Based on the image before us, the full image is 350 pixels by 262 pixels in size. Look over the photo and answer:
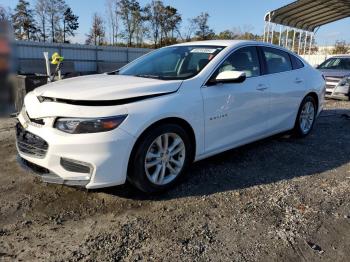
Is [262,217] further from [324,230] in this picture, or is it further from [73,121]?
[73,121]

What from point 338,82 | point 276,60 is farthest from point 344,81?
point 276,60

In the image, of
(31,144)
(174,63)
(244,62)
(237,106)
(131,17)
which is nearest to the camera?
(31,144)

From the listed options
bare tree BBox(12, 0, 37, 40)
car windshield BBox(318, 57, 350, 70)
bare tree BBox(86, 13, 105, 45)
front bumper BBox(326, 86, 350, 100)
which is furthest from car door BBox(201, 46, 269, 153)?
bare tree BBox(86, 13, 105, 45)

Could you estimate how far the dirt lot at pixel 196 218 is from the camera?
2.78 meters

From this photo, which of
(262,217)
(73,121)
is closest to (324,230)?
(262,217)

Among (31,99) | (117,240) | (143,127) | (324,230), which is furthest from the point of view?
(31,99)

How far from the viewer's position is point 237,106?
4.38m

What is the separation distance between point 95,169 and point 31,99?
1.09 m

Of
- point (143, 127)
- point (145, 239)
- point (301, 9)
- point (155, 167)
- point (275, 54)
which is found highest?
point (301, 9)

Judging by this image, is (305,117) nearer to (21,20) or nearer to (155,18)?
(21,20)

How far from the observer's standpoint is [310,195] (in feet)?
12.7

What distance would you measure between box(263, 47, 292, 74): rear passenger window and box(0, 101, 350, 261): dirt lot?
4.59ft

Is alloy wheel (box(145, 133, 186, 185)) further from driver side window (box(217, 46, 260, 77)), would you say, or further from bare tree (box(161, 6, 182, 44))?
bare tree (box(161, 6, 182, 44))

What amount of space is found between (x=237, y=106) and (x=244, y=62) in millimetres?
716
